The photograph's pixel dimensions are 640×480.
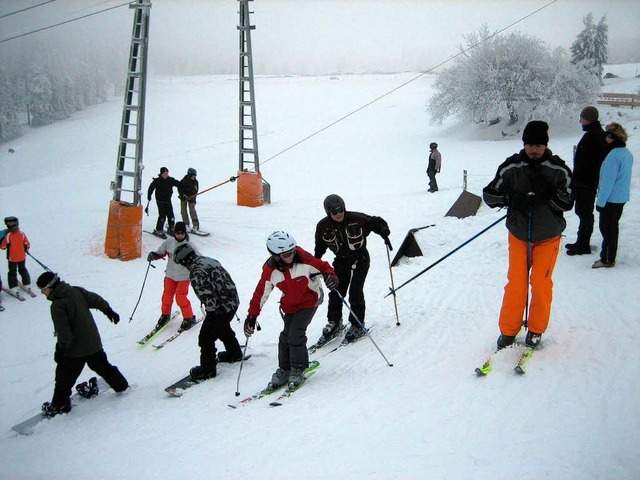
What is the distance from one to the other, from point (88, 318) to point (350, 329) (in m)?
3.27

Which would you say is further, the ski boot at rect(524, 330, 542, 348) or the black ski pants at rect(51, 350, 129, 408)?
the black ski pants at rect(51, 350, 129, 408)

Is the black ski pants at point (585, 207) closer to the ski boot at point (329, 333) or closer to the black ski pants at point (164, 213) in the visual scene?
the ski boot at point (329, 333)

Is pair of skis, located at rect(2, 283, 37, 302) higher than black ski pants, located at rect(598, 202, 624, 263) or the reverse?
the reverse

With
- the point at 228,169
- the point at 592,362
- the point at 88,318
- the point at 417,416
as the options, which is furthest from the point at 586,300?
the point at 228,169

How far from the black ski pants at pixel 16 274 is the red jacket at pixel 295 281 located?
22.5ft

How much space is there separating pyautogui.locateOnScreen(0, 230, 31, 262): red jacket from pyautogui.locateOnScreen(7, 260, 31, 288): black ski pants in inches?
4.5

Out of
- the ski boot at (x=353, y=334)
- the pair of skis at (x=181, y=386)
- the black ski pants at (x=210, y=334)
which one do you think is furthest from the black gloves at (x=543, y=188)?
the pair of skis at (x=181, y=386)

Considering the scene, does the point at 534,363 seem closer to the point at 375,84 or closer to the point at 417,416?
the point at 417,416

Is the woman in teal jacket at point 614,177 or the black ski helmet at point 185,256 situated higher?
the woman in teal jacket at point 614,177

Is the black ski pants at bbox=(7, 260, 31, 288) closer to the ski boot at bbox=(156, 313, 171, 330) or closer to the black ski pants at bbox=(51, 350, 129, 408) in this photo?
the ski boot at bbox=(156, 313, 171, 330)

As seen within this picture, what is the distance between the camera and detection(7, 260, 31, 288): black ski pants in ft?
30.1

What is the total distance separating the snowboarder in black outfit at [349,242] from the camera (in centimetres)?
563

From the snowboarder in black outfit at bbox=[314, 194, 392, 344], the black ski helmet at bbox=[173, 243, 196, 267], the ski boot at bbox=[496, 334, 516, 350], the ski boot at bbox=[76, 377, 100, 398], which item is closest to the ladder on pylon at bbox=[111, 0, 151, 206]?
the black ski helmet at bbox=[173, 243, 196, 267]

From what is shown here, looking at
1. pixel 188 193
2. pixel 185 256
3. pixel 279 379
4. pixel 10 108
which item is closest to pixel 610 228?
pixel 279 379
